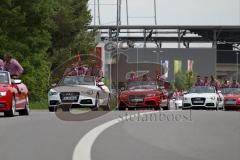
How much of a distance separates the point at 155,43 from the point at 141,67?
1971 cm

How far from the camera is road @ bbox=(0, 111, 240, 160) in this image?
10.9 metres

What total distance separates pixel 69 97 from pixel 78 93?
0.43 meters

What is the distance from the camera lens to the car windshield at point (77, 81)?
98.0 feet

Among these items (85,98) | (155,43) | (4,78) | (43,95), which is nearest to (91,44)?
(43,95)

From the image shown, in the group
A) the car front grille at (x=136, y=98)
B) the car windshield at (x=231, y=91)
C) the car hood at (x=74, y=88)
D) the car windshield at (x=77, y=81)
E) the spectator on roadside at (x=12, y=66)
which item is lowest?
the car windshield at (x=231, y=91)

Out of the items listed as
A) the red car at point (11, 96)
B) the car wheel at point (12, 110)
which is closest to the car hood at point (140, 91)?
the red car at point (11, 96)

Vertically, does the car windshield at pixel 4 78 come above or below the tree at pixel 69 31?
below

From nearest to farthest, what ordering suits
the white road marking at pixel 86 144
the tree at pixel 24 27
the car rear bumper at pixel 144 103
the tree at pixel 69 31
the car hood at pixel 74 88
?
the white road marking at pixel 86 144 → the car hood at pixel 74 88 → the car rear bumper at pixel 144 103 → the tree at pixel 24 27 → the tree at pixel 69 31

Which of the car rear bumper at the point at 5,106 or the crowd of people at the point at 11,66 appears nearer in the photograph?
the car rear bumper at the point at 5,106

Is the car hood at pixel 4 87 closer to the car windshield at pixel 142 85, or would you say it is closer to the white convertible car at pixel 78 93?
the white convertible car at pixel 78 93

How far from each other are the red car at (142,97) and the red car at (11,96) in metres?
9.13

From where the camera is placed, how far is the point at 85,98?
2861 centimetres

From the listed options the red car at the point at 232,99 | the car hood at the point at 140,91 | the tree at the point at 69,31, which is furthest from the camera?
the tree at the point at 69,31

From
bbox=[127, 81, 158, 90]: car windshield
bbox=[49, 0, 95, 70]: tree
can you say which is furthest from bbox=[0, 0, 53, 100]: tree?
bbox=[49, 0, 95, 70]: tree
